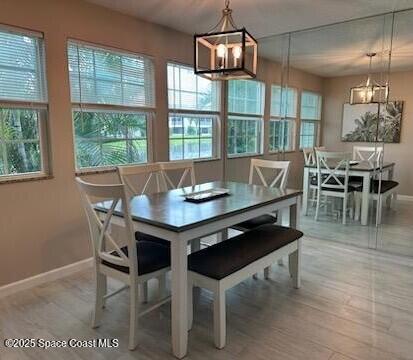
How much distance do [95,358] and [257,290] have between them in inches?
51.4

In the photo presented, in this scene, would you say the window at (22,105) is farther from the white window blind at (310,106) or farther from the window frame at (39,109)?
the white window blind at (310,106)

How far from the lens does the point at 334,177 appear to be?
3971 millimetres

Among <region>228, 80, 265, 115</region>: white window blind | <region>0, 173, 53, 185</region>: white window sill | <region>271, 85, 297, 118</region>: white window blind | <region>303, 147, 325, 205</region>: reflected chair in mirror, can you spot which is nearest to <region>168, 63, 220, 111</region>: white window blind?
<region>228, 80, 265, 115</region>: white window blind

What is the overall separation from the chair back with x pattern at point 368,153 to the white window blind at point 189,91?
1858 millimetres

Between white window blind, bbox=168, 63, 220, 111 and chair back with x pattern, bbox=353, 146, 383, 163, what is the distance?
1858mm

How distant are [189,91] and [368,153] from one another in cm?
218

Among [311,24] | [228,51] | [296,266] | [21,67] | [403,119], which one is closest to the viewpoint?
[228,51]

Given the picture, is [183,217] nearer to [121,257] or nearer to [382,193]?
[121,257]

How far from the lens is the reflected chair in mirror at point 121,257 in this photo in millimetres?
1765

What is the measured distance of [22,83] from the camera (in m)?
2.51

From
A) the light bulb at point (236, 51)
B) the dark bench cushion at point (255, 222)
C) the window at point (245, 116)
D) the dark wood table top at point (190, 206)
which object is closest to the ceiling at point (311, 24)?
the window at point (245, 116)

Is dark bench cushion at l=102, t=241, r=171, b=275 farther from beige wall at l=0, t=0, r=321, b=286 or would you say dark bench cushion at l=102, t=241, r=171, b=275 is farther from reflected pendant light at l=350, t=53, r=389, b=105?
reflected pendant light at l=350, t=53, r=389, b=105

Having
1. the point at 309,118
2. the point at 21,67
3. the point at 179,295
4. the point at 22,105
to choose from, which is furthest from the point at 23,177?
the point at 309,118

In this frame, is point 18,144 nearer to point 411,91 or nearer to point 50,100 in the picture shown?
point 50,100
